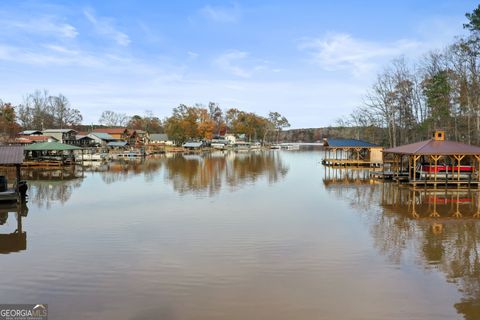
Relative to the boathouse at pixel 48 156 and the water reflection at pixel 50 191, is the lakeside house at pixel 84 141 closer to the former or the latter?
the boathouse at pixel 48 156

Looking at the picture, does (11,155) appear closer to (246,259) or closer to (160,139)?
(246,259)

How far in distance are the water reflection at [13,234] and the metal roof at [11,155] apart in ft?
7.53

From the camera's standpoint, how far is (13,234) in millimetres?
14414

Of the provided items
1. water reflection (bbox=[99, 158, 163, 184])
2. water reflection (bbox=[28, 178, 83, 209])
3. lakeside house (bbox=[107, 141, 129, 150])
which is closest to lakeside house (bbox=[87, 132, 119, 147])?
lakeside house (bbox=[107, 141, 129, 150])

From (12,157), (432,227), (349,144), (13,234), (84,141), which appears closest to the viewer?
(13,234)

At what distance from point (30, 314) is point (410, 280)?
8.47 metres

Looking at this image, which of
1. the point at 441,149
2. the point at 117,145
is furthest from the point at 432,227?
the point at 117,145

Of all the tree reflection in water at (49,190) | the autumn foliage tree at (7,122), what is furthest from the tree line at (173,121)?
the tree reflection in water at (49,190)

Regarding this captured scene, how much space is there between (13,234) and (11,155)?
691 centimetres

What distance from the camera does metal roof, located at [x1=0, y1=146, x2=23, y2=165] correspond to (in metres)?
19.2

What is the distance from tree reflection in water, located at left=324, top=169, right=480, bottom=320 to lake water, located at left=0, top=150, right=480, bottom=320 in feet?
0.18

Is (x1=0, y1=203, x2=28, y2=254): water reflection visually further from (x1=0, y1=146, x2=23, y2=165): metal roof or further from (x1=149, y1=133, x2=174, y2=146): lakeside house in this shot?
(x1=149, y1=133, x2=174, y2=146): lakeside house

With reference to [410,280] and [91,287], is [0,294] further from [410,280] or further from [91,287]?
[410,280]

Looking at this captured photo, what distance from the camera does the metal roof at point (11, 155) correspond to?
1923 centimetres
